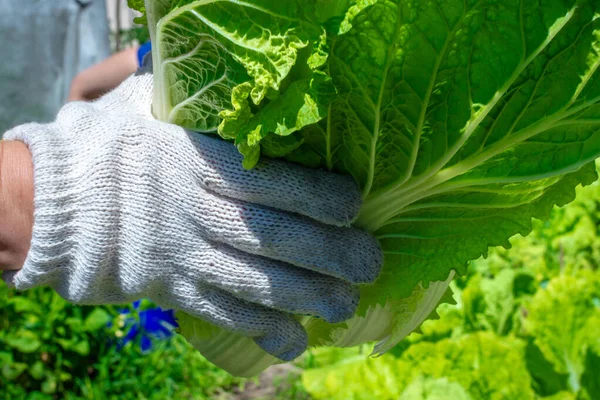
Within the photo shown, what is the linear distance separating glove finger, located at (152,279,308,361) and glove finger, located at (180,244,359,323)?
4cm

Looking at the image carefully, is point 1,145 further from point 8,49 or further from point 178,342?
point 8,49

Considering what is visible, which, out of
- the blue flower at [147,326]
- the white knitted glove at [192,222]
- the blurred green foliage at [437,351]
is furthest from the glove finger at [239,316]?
the blue flower at [147,326]

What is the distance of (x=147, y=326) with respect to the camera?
Result: 13.0 ft

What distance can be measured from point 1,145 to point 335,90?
89cm

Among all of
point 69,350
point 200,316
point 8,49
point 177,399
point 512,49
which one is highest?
point 8,49

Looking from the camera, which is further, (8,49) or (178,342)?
(8,49)

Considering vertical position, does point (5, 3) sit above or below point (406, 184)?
above

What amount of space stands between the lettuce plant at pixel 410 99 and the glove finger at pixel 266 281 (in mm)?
193

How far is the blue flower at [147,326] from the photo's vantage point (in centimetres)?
385

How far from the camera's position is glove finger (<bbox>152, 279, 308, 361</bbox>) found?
1.49 metres

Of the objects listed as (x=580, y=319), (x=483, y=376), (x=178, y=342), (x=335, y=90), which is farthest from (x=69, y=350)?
(x=335, y=90)

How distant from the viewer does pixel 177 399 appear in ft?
11.9

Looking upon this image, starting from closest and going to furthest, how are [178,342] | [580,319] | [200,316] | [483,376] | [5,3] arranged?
[200,316] → [483,376] → [580,319] → [178,342] → [5,3]

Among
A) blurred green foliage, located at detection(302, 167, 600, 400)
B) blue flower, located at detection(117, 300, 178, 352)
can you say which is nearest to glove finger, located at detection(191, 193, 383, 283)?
blurred green foliage, located at detection(302, 167, 600, 400)
